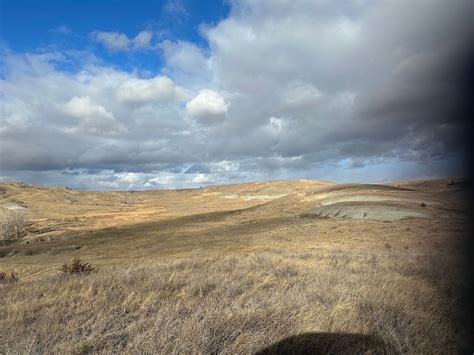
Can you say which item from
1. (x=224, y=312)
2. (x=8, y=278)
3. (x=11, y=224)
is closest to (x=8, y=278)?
(x=8, y=278)

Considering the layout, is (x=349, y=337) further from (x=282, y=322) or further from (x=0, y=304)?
(x=0, y=304)

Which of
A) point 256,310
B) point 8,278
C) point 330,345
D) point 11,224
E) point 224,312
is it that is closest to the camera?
point 330,345

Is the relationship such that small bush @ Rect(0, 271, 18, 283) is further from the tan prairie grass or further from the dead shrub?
the tan prairie grass

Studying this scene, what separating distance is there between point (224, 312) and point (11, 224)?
5654cm

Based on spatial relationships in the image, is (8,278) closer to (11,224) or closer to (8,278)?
(8,278)

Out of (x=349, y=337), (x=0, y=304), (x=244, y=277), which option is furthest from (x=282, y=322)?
(x=0, y=304)

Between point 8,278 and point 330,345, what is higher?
point 330,345

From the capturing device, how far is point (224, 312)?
19.4 feet

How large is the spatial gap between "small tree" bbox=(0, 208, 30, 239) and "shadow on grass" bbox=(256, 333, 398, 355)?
2252 inches

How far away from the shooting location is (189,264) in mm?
12438

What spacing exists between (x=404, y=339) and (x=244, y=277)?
5126mm

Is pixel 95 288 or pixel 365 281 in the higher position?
pixel 95 288

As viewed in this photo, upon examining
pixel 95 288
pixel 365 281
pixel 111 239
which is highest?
pixel 95 288

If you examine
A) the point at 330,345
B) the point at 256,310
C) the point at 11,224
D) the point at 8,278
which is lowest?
the point at 11,224
